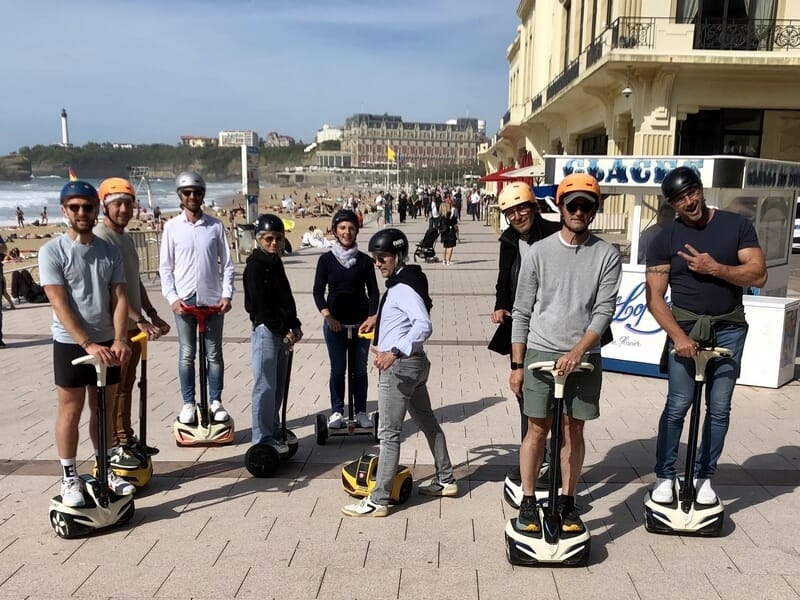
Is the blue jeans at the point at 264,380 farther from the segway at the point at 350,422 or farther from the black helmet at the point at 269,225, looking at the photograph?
the black helmet at the point at 269,225

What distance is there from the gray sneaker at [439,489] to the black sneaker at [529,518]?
0.76m

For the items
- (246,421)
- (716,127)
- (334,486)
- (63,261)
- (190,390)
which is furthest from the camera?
(716,127)

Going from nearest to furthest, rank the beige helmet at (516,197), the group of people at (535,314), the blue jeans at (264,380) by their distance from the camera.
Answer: the group of people at (535,314), the beige helmet at (516,197), the blue jeans at (264,380)

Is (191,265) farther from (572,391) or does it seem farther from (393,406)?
(572,391)

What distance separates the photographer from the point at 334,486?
14.1 ft

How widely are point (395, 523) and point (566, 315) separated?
61.0 inches

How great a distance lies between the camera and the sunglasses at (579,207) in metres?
3.21

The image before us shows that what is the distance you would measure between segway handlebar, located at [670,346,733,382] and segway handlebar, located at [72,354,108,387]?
3121 millimetres

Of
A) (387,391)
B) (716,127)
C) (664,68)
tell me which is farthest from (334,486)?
(716,127)

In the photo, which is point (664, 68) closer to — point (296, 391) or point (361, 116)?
point (296, 391)

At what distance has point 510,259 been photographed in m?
4.08

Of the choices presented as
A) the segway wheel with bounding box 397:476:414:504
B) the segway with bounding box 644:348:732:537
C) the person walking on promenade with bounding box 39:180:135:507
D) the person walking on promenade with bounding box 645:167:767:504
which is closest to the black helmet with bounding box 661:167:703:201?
the person walking on promenade with bounding box 645:167:767:504

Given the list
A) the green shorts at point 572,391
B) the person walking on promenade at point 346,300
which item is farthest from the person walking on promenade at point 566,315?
the person walking on promenade at point 346,300

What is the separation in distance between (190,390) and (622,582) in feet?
11.1
